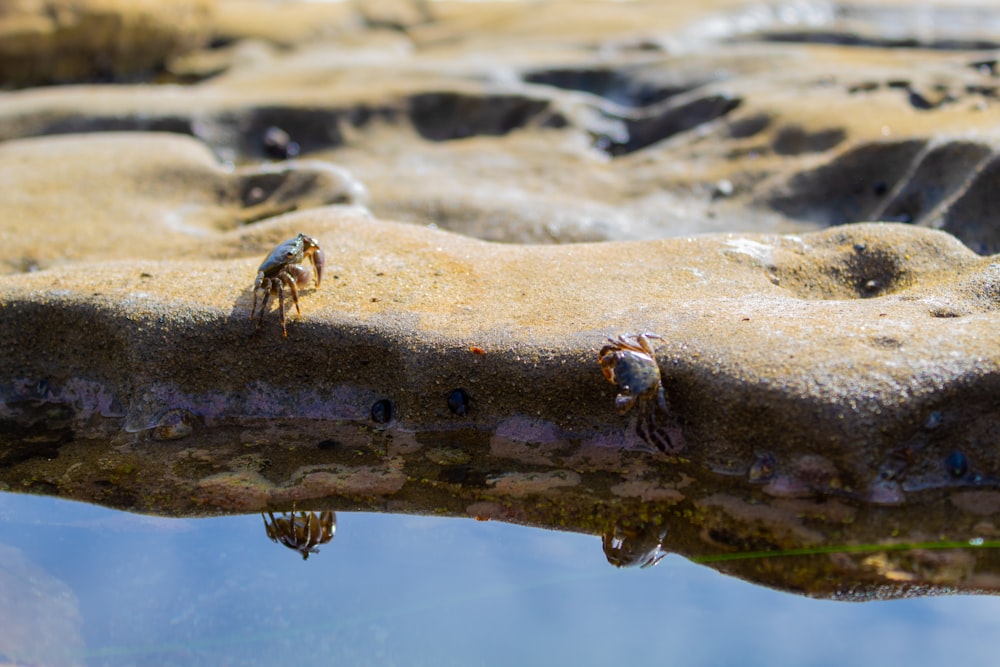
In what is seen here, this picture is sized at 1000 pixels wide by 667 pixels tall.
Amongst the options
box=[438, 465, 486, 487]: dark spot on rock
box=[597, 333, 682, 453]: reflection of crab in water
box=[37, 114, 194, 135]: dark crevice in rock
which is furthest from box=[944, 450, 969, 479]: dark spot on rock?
box=[37, 114, 194, 135]: dark crevice in rock

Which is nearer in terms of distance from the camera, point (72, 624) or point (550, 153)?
point (72, 624)

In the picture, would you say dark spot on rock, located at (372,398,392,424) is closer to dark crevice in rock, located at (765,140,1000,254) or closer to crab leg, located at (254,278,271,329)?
crab leg, located at (254,278,271,329)

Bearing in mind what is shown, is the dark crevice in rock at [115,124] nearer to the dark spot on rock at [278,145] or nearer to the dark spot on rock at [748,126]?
the dark spot on rock at [278,145]

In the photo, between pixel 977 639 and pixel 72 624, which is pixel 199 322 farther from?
pixel 977 639

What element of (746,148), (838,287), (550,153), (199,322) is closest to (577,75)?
(550,153)

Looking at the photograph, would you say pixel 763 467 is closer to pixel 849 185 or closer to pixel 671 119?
pixel 849 185
